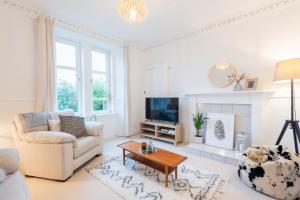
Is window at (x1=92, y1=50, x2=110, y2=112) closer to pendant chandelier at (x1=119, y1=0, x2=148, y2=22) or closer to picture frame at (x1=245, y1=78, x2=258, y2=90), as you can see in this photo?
pendant chandelier at (x1=119, y1=0, x2=148, y2=22)

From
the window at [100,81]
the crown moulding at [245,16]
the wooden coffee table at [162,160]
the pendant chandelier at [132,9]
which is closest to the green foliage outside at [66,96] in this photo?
the window at [100,81]

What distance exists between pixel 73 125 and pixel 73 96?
1.28m

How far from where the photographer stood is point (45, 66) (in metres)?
2.86

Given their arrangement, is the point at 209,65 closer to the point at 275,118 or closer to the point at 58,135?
the point at 275,118

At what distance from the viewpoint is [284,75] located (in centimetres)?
218

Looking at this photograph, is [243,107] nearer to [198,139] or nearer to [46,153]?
[198,139]

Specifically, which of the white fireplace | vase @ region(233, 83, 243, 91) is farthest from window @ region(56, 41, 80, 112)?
vase @ region(233, 83, 243, 91)

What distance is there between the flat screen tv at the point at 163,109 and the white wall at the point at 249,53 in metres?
0.32

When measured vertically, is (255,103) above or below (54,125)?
above

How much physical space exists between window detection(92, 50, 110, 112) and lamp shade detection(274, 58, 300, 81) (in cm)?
389

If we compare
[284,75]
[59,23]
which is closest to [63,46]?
[59,23]

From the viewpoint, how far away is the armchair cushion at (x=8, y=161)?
1396mm

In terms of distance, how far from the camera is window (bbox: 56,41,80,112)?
3514 millimetres

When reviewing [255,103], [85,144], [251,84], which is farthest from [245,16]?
[85,144]
